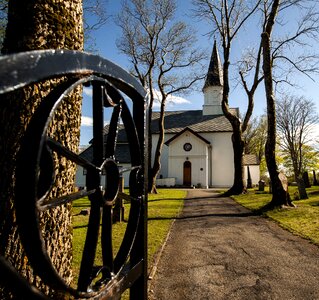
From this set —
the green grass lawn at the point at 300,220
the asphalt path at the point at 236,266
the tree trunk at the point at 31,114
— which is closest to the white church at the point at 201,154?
the green grass lawn at the point at 300,220

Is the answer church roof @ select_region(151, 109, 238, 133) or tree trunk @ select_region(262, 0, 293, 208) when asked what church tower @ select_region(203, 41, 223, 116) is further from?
tree trunk @ select_region(262, 0, 293, 208)

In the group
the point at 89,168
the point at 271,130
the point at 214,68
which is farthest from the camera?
the point at 214,68

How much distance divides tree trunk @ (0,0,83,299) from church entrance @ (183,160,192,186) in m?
33.7

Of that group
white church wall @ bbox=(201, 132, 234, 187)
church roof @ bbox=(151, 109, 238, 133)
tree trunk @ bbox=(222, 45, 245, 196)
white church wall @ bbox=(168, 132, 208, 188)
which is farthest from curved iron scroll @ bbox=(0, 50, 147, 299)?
church roof @ bbox=(151, 109, 238, 133)

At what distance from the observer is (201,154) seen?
35.8 metres

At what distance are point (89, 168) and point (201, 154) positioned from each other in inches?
1380

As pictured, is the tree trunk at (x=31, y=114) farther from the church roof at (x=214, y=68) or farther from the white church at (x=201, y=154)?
the church roof at (x=214, y=68)

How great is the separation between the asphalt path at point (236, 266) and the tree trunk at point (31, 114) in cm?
202

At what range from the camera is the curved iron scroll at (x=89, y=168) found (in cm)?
77

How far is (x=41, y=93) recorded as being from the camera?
1.98 metres

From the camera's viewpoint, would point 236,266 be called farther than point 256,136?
No

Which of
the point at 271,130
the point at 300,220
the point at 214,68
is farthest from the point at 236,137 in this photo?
the point at 214,68

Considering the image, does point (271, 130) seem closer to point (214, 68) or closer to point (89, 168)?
point (89, 168)

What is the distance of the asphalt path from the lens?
3784mm
